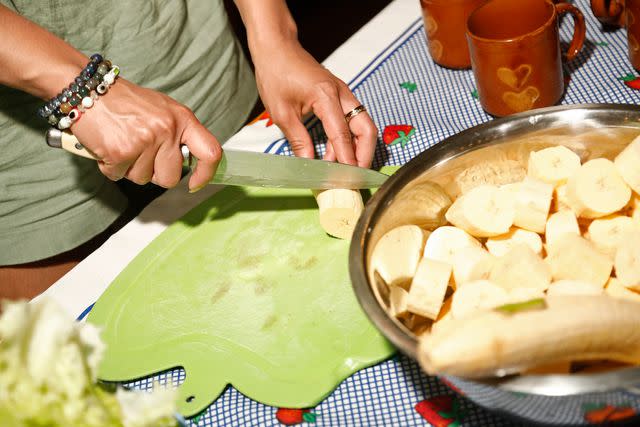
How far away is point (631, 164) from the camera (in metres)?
0.91

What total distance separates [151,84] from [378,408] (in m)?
0.92

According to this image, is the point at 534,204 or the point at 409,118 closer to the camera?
the point at 534,204

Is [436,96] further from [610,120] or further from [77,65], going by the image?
[77,65]

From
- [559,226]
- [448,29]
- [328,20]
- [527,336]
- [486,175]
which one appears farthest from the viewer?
[328,20]

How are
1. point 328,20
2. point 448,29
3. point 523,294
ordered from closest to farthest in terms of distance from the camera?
point 523,294 → point 448,29 → point 328,20

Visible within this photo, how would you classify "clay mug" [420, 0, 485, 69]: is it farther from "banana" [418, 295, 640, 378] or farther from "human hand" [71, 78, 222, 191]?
"banana" [418, 295, 640, 378]

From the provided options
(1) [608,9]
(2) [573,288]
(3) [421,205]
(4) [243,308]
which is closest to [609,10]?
(1) [608,9]

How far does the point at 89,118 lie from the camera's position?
1.10 metres

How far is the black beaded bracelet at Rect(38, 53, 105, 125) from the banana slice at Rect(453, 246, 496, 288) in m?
0.66

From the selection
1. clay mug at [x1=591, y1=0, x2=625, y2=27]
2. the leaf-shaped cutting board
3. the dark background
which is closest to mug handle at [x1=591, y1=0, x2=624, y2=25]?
clay mug at [x1=591, y1=0, x2=625, y2=27]

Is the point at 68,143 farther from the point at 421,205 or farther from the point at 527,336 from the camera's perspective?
the point at 527,336

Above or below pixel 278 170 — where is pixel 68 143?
above

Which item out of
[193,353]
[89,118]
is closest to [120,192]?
[89,118]

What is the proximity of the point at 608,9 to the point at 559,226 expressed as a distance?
0.64m
